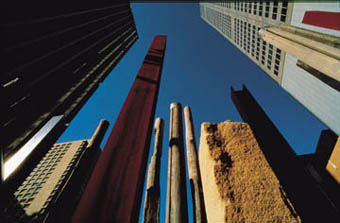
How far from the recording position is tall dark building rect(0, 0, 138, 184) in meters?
2.59

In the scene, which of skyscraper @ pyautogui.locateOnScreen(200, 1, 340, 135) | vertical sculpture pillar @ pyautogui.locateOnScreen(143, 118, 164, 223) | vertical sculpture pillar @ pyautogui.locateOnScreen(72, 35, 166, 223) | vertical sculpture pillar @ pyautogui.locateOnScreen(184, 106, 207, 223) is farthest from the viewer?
skyscraper @ pyautogui.locateOnScreen(200, 1, 340, 135)

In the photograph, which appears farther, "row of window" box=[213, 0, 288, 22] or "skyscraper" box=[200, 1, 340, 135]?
"row of window" box=[213, 0, 288, 22]

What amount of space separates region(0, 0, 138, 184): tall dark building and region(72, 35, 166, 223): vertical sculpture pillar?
0.77 m

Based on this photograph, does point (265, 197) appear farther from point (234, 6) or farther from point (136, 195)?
point (234, 6)

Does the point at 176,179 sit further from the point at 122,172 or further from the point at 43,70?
the point at 43,70

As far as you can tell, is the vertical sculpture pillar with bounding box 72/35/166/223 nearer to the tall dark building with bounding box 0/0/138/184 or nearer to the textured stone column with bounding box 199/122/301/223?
the tall dark building with bounding box 0/0/138/184

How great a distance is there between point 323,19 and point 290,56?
6.24m

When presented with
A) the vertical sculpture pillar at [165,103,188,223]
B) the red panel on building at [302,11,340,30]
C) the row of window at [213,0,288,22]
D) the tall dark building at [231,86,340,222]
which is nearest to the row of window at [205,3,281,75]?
the row of window at [213,0,288,22]

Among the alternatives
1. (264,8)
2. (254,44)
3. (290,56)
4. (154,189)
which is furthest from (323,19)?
(254,44)

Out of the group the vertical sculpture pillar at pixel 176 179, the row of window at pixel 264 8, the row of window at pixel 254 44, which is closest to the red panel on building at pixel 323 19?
the row of window at pixel 264 8

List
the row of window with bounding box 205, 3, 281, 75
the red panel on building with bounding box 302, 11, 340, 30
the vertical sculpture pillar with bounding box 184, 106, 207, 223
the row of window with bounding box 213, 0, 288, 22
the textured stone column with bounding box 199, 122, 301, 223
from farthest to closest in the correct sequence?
the row of window with bounding box 205, 3, 281, 75 → the row of window with bounding box 213, 0, 288, 22 → the red panel on building with bounding box 302, 11, 340, 30 → the vertical sculpture pillar with bounding box 184, 106, 207, 223 → the textured stone column with bounding box 199, 122, 301, 223

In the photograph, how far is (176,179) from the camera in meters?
4.34

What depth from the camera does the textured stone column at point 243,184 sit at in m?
2.55

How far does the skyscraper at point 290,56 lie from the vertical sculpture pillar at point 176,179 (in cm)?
651
